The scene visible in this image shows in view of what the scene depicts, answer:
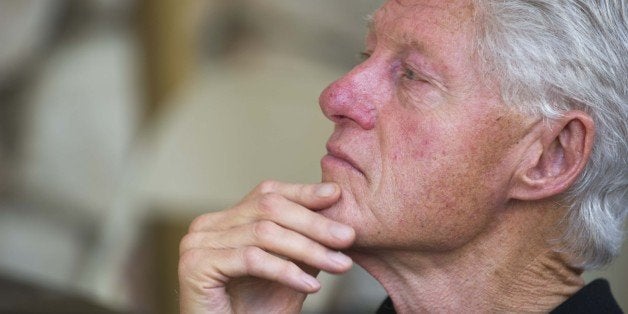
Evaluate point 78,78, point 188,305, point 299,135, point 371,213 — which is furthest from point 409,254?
point 78,78

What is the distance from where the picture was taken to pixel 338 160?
2.36 m

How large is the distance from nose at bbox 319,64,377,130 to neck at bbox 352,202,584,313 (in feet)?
0.83

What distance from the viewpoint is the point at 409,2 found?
241 centimetres

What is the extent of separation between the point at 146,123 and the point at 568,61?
330 centimetres

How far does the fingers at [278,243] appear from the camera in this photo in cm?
229

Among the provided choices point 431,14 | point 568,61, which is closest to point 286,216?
point 431,14

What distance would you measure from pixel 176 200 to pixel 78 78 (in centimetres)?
81

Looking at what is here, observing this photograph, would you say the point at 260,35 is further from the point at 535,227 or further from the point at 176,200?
the point at 535,227

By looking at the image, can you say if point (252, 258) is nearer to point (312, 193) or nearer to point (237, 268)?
point (237, 268)

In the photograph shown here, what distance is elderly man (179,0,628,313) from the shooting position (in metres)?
2.26

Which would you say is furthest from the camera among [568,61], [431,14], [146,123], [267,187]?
[146,123]

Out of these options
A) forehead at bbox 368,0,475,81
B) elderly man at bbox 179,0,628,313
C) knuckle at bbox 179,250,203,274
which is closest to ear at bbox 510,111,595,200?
elderly man at bbox 179,0,628,313

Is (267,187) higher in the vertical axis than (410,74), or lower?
lower

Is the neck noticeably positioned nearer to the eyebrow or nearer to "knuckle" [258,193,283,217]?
"knuckle" [258,193,283,217]
